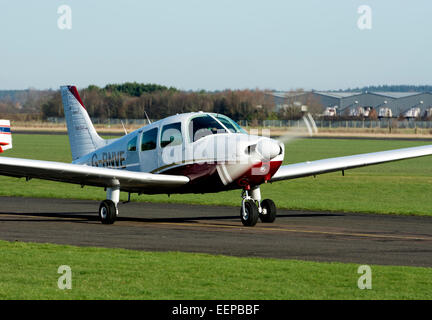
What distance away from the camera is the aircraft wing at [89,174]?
19484mm

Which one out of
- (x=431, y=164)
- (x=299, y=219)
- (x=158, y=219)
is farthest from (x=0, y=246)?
(x=431, y=164)

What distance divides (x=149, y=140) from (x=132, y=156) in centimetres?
86

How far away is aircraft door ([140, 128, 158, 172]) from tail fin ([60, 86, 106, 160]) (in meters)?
3.30

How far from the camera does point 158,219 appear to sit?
22047 mm

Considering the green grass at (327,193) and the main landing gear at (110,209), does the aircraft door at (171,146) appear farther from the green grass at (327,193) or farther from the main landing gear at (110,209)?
the green grass at (327,193)

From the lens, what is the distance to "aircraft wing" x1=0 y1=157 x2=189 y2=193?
767 inches

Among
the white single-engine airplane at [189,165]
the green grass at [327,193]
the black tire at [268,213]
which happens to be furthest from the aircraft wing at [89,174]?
the green grass at [327,193]

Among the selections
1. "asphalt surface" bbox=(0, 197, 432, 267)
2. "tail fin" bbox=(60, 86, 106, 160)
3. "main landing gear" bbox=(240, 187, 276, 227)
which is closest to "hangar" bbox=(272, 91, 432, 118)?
"tail fin" bbox=(60, 86, 106, 160)

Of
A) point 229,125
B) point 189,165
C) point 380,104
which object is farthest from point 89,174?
point 380,104

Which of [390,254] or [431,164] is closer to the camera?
[390,254]

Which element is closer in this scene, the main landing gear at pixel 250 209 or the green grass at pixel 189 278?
the green grass at pixel 189 278

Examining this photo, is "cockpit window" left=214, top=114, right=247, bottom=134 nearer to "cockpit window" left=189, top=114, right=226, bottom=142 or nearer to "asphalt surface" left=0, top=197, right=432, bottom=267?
"cockpit window" left=189, top=114, right=226, bottom=142
